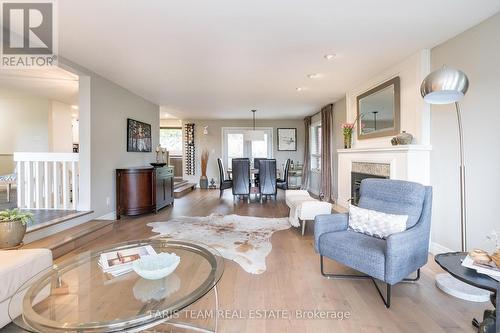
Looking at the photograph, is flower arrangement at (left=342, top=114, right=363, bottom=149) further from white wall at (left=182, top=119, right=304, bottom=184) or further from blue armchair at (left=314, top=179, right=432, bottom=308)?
white wall at (left=182, top=119, right=304, bottom=184)

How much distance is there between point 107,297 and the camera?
1.42 metres

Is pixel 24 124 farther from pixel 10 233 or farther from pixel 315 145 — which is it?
pixel 315 145

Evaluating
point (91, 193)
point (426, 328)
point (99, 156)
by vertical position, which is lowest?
point (426, 328)

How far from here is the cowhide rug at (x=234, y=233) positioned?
2899 mm

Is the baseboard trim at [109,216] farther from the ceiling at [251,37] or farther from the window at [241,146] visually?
the window at [241,146]

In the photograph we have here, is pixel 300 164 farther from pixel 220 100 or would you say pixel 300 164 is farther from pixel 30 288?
pixel 30 288

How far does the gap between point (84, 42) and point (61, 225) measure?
2.29m

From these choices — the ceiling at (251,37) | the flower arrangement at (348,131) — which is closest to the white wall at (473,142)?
the ceiling at (251,37)

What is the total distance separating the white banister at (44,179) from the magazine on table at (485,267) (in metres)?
4.56

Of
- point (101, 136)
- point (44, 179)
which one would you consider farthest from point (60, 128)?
point (44, 179)

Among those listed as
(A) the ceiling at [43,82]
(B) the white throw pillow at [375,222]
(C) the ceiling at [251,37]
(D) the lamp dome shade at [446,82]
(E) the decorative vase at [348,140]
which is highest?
(A) the ceiling at [43,82]

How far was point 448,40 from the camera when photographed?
2902mm

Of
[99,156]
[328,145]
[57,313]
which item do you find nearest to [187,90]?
[99,156]

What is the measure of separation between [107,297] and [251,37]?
2645 mm
